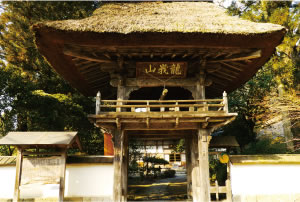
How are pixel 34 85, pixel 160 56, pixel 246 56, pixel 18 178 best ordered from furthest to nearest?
pixel 34 85
pixel 160 56
pixel 246 56
pixel 18 178

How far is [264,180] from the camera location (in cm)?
784

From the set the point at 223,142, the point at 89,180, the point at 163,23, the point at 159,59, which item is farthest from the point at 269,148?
the point at 89,180

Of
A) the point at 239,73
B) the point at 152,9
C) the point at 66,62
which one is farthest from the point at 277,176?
the point at 66,62

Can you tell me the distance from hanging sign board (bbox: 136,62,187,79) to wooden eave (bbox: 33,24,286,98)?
0.90ft

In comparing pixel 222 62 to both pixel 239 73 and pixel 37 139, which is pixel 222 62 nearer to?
pixel 239 73

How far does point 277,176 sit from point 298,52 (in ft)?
30.6

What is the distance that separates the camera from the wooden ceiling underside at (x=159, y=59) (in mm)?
7119

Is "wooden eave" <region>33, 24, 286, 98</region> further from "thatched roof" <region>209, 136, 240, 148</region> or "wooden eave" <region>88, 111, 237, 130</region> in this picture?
"thatched roof" <region>209, 136, 240, 148</region>

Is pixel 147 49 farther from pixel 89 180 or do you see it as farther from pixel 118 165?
pixel 89 180

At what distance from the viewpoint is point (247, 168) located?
790 centimetres

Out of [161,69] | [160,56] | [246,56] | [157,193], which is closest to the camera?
[246,56]

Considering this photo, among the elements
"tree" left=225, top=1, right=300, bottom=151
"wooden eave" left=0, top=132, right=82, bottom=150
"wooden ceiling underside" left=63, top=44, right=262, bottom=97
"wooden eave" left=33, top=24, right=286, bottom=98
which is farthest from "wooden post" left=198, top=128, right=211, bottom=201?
"tree" left=225, top=1, right=300, bottom=151

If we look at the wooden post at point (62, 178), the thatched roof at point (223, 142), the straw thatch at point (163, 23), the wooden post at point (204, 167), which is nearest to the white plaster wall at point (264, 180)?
the wooden post at point (204, 167)

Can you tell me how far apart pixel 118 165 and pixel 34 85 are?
8.37 metres
